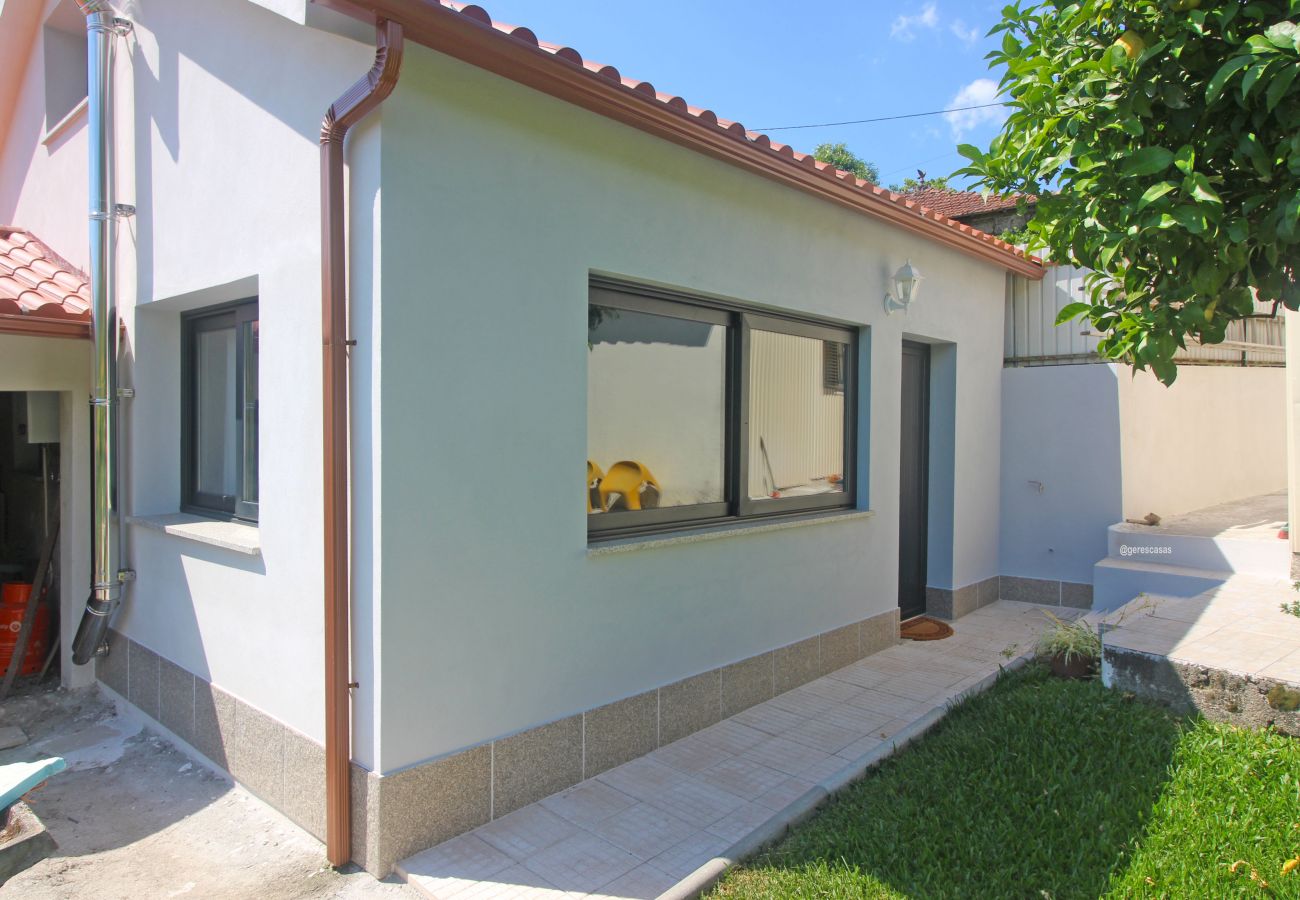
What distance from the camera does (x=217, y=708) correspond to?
195 inches

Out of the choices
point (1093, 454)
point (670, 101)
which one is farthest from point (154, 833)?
point (1093, 454)

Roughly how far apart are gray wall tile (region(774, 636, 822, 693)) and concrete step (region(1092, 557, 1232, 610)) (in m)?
3.38

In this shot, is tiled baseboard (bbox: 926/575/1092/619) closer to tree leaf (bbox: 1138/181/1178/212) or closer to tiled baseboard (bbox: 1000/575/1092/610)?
tiled baseboard (bbox: 1000/575/1092/610)

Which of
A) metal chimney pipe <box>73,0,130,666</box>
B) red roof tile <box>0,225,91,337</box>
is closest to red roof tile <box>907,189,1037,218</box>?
metal chimney pipe <box>73,0,130,666</box>

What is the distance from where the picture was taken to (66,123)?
22.7 ft

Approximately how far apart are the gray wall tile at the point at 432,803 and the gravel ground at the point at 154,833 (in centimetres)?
20

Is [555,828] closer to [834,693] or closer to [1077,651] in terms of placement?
[834,693]

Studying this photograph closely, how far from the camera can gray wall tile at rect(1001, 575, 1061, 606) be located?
30.1 ft

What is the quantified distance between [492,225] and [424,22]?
0.99 m

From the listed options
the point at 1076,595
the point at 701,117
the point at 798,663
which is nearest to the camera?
the point at 701,117

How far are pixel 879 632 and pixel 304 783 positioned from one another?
511 centimetres

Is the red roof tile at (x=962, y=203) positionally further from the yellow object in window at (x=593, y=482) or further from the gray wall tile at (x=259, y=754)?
the gray wall tile at (x=259, y=754)

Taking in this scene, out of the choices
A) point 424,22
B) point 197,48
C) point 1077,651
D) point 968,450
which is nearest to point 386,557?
point 424,22

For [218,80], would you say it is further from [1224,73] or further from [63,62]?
[1224,73]
